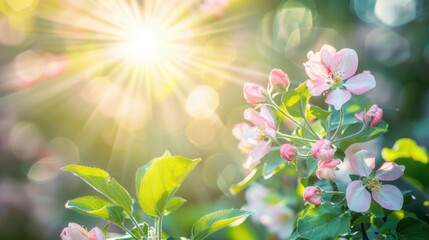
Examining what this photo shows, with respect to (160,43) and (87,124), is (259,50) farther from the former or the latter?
(87,124)

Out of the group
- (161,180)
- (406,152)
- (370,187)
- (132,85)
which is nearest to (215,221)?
(161,180)

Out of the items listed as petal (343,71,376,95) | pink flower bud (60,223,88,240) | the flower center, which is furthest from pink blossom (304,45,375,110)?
pink flower bud (60,223,88,240)

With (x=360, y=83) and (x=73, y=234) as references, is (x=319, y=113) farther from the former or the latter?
(x=73, y=234)

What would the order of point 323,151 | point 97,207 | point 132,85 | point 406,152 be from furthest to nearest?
point 132,85
point 406,152
point 97,207
point 323,151

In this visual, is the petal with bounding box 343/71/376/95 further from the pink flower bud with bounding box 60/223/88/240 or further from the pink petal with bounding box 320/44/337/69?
the pink flower bud with bounding box 60/223/88/240

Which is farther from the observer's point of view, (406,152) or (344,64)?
Answer: (406,152)

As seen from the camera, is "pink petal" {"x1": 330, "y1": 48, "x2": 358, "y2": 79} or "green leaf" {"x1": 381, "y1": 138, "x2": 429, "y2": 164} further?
"green leaf" {"x1": 381, "y1": 138, "x2": 429, "y2": 164}
